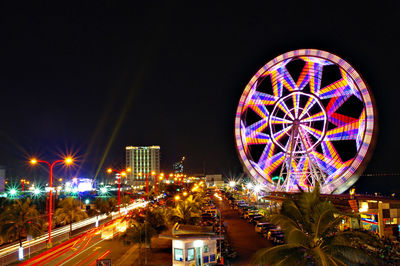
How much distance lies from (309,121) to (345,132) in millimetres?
4712

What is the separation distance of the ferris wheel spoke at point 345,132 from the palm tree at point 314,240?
74.3 feet

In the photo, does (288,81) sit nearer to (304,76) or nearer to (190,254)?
(304,76)

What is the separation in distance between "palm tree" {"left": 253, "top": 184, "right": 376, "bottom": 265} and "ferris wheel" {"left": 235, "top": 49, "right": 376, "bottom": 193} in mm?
18516

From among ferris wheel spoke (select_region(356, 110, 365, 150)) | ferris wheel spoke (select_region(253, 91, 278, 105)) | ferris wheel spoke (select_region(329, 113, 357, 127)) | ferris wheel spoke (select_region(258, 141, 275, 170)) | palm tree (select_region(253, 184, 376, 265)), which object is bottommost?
palm tree (select_region(253, 184, 376, 265))

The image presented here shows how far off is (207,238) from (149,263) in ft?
14.7

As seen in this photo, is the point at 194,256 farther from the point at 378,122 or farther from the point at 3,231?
the point at 378,122

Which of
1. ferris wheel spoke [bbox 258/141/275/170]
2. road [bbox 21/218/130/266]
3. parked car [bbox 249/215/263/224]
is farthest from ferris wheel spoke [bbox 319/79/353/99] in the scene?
road [bbox 21/218/130/266]

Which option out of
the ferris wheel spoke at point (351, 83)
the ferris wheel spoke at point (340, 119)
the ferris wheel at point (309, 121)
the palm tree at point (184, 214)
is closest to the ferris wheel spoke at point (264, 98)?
the ferris wheel at point (309, 121)

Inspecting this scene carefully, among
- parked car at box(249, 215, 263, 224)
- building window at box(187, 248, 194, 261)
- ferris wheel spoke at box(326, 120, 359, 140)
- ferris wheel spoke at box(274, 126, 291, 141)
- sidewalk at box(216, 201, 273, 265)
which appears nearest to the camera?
building window at box(187, 248, 194, 261)

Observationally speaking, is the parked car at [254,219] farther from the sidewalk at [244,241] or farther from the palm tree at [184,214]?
the palm tree at [184,214]

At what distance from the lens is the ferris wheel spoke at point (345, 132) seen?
28.6 meters

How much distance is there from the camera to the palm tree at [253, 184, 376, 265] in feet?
25.6

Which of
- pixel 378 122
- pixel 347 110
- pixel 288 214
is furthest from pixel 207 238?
pixel 347 110

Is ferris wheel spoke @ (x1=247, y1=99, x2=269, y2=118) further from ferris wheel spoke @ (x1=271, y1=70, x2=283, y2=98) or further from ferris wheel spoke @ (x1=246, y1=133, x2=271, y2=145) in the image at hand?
ferris wheel spoke @ (x1=246, y1=133, x2=271, y2=145)
